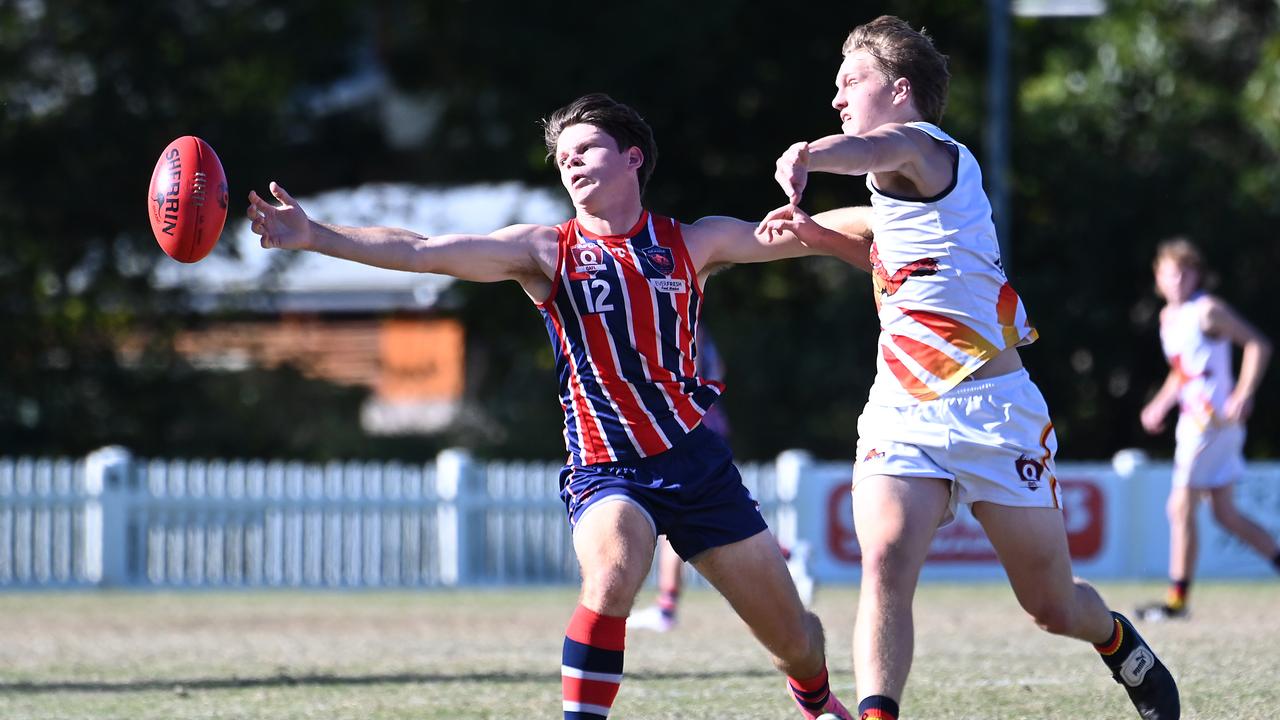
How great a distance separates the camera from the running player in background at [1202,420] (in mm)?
10398

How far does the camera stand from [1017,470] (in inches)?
199

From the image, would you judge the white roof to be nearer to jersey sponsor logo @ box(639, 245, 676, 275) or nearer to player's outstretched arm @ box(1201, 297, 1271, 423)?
player's outstretched arm @ box(1201, 297, 1271, 423)

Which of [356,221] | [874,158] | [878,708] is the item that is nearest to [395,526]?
[356,221]

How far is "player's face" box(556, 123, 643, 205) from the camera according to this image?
5.38 meters

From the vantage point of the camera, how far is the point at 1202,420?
10477mm

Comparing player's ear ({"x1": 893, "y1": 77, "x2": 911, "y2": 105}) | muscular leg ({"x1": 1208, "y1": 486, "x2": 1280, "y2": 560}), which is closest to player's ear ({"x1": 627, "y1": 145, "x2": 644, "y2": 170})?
player's ear ({"x1": 893, "y1": 77, "x2": 911, "y2": 105})

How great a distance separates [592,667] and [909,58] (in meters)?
1.95

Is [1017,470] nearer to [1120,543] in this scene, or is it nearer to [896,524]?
[896,524]

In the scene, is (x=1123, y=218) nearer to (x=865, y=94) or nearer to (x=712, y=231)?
(x=712, y=231)

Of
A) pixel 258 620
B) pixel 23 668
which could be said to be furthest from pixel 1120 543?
pixel 23 668

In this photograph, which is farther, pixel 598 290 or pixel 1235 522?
pixel 1235 522

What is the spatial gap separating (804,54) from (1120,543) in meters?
7.02

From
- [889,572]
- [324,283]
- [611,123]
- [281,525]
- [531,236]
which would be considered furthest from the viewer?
[324,283]

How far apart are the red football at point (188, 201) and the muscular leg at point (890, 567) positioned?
7.02 ft
